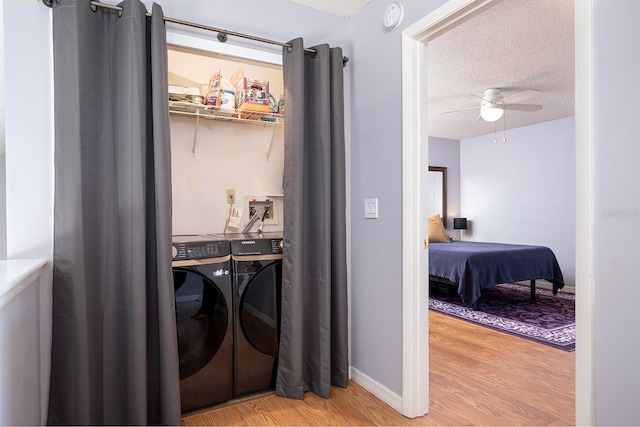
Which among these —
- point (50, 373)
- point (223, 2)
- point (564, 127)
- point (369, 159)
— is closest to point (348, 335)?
point (369, 159)

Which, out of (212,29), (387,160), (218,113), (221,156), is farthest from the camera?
(221,156)

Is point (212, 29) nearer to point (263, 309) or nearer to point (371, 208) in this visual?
point (371, 208)

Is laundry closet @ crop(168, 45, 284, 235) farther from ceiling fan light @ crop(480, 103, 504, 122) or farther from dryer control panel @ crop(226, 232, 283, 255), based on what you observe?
ceiling fan light @ crop(480, 103, 504, 122)

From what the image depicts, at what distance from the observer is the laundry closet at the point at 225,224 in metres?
1.95

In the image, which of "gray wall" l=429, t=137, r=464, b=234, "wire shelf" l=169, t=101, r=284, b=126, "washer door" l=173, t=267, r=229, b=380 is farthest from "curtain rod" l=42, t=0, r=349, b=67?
"gray wall" l=429, t=137, r=464, b=234

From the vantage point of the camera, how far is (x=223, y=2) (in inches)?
81.7

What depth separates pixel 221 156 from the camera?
2.69m

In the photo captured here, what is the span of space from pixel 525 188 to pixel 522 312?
2585mm

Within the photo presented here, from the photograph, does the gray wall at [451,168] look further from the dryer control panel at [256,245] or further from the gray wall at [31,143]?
the gray wall at [31,143]

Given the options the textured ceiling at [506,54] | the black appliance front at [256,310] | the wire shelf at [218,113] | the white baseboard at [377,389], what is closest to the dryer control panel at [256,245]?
the black appliance front at [256,310]

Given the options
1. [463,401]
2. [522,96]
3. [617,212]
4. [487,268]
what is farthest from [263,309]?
[522,96]

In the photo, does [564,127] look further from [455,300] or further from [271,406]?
[271,406]

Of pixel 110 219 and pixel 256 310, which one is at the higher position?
pixel 110 219

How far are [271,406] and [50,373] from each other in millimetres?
1088
